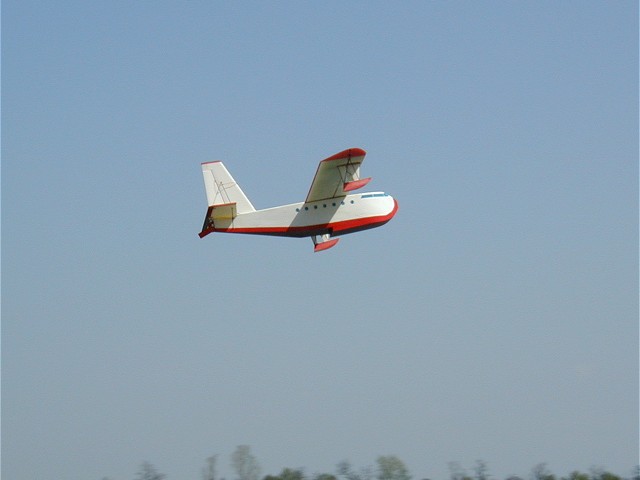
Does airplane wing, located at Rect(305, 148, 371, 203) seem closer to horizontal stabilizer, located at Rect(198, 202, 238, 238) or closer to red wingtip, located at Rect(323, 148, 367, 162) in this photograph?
red wingtip, located at Rect(323, 148, 367, 162)

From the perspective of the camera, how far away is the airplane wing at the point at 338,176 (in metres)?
51.6

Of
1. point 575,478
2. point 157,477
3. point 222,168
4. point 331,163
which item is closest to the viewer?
point 331,163

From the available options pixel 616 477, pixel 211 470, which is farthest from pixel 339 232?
pixel 616 477

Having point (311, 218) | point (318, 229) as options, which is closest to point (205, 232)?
point (311, 218)

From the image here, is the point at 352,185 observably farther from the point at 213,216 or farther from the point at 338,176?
the point at 213,216

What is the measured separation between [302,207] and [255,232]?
265 cm

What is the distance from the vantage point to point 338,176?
52438 millimetres

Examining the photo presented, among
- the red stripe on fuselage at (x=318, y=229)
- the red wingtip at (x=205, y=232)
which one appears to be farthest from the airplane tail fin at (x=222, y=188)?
the red wingtip at (x=205, y=232)

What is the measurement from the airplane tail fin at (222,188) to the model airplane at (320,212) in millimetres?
57

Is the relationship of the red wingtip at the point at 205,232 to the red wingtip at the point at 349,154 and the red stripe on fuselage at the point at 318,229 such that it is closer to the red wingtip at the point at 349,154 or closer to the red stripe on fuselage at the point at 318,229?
the red stripe on fuselage at the point at 318,229

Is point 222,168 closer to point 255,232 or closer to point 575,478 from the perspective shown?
point 255,232

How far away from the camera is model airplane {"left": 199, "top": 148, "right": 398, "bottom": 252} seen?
52.6m

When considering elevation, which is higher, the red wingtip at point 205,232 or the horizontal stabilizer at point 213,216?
the horizontal stabilizer at point 213,216

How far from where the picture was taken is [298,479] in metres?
83.2
